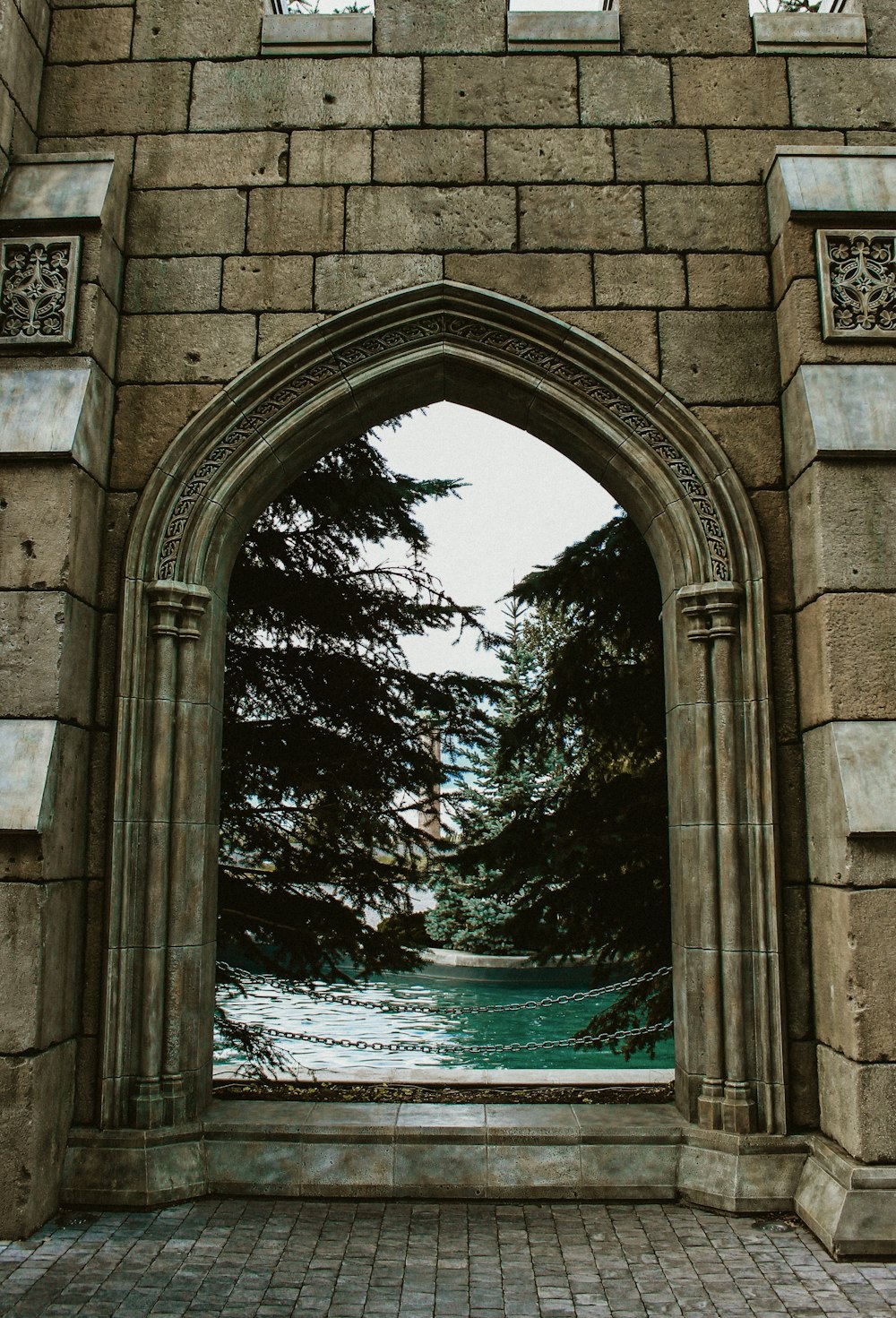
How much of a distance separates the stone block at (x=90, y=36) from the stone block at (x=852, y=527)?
379 centimetres

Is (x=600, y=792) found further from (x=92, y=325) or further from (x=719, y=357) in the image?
(x=92, y=325)

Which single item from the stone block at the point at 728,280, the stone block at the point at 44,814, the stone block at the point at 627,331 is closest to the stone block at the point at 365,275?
the stone block at the point at 627,331

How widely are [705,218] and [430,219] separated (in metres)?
1.26

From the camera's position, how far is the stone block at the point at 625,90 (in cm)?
455

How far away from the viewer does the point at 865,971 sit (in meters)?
3.52

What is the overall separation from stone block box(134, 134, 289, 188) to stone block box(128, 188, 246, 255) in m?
0.06

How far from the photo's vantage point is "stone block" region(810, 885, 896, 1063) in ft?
11.5

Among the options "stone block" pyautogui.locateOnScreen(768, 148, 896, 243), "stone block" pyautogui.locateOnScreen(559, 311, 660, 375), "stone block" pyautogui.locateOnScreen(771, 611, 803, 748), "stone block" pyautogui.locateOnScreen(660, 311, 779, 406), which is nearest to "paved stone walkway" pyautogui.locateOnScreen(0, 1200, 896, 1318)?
"stone block" pyautogui.locateOnScreen(771, 611, 803, 748)

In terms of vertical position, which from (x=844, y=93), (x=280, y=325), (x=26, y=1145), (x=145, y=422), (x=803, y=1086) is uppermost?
(x=844, y=93)

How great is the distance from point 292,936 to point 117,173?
194 inches

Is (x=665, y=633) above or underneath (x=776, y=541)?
underneath

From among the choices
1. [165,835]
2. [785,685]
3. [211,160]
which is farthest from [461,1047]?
[211,160]

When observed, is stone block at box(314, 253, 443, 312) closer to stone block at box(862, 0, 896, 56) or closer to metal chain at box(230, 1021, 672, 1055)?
stone block at box(862, 0, 896, 56)

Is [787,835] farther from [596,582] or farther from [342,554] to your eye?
[342,554]
